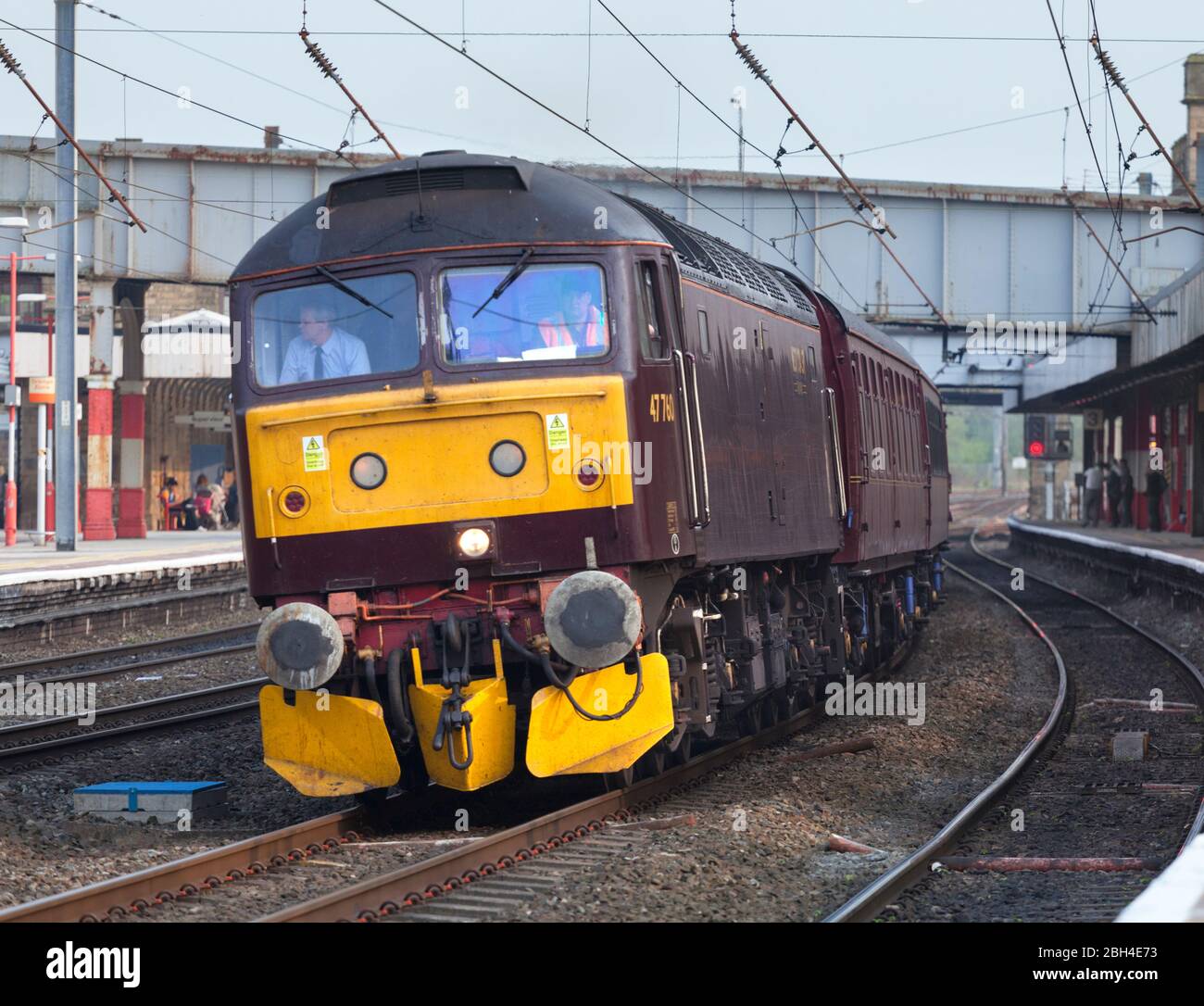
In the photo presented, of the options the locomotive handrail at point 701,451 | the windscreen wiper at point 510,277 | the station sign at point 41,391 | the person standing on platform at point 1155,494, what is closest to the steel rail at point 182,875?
the locomotive handrail at point 701,451

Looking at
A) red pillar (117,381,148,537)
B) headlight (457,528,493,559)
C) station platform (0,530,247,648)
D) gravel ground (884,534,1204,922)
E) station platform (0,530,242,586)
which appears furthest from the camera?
red pillar (117,381,148,537)

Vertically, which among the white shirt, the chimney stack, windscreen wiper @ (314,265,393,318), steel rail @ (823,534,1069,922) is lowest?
steel rail @ (823,534,1069,922)

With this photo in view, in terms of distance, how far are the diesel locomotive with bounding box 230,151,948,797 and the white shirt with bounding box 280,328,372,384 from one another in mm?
16

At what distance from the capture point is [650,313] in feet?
32.4

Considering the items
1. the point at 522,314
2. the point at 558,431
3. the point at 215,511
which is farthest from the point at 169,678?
the point at 215,511

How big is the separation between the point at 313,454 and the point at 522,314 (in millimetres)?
1397

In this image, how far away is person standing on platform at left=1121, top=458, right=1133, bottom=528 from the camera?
44.2 m

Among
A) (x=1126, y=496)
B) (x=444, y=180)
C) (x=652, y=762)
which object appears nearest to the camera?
(x=444, y=180)

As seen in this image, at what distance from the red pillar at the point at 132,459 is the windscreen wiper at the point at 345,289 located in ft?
83.4

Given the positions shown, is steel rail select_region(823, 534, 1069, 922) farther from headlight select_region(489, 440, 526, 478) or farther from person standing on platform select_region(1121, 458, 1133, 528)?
person standing on platform select_region(1121, 458, 1133, 528)

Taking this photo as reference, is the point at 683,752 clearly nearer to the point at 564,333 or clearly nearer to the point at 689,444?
the point at 689,444

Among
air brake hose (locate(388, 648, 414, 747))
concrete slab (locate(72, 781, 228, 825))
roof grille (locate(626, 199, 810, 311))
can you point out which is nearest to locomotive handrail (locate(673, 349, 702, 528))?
roof grille (locate(626, 199, 810, 311))
